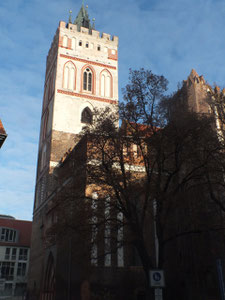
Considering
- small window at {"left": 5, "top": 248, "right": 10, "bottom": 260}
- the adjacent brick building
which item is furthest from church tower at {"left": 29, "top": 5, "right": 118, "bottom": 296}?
small window at {"left": 5, "top": 248, "right": 10, "bottom": 260}

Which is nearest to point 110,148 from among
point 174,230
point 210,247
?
point 174,230

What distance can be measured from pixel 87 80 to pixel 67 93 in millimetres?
3067

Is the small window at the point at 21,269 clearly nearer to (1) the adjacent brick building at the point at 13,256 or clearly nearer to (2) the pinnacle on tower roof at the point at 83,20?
(1) the adjacent brick building at the point at 13,256

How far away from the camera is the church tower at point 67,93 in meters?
27.5

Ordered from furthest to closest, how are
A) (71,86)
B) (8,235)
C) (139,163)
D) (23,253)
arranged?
(8,235), (23,253), (71,86), (139,163)

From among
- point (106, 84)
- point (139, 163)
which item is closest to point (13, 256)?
point (106, 84)

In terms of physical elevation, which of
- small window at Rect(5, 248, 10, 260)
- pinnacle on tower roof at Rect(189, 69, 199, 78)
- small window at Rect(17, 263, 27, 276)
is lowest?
small window at Rect(17, 263, 27, 276)

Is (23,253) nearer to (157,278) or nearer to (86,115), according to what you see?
(86,115)

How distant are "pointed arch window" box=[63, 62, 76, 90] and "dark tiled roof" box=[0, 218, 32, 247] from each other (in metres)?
24.6

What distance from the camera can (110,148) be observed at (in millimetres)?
13219

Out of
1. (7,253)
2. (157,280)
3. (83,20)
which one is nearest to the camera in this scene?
(157,280)

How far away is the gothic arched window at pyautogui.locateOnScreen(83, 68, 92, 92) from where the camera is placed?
32.4 metres

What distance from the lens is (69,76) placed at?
31.9 metres

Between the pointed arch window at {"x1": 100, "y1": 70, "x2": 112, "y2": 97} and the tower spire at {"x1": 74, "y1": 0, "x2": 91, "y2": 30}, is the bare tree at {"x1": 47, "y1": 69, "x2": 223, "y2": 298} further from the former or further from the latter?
the tower spire at {"x1": 74, "y1": 0, "x2": 91, "y2": 30}
